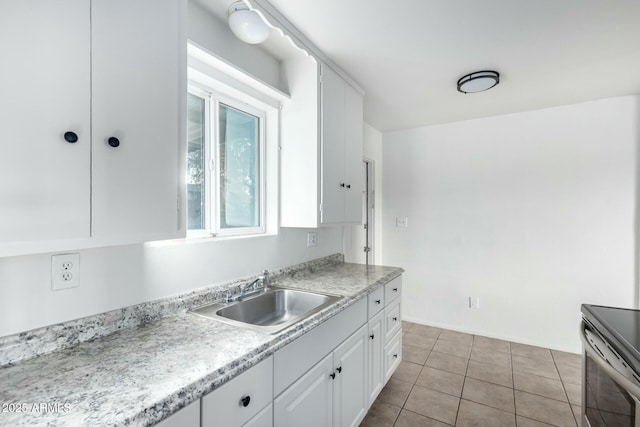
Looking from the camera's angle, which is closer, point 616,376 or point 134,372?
point 134,372

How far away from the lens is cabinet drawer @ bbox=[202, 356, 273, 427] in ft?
2.85

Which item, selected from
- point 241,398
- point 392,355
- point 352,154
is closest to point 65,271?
point 241,398

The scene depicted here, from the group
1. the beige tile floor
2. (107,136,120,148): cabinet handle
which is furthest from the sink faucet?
the beige tile floor

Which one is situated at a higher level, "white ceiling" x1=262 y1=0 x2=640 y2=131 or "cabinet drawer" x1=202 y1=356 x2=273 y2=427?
"white ceiling" x1=262 y1=0 x2=640 y2=131

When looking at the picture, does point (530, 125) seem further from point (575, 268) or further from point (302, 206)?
point (302, 206)

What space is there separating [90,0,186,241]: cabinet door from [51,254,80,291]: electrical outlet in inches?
13.0

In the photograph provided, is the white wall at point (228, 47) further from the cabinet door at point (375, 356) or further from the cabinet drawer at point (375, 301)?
the cabinet door at point (375, 356)

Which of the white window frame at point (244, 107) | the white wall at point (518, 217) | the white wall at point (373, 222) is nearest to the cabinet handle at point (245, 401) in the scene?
the white window frame at point (244, 107)

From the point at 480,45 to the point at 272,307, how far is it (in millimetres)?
2054

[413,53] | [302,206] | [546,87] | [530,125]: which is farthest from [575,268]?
→ [302,206]

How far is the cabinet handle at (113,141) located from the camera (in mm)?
878

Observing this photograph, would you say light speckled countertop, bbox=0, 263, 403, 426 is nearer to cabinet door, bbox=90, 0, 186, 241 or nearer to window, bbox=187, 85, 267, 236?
cabinet door, bbox=90, 0, 186, 241

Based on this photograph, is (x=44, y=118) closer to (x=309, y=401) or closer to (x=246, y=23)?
(x=246, y=23)

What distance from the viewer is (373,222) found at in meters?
3.78
